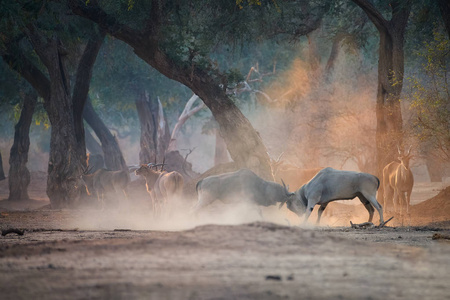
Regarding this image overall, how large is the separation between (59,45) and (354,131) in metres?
16.1

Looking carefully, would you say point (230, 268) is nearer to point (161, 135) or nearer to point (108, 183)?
point (108, 183)

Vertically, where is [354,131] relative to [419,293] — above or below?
above

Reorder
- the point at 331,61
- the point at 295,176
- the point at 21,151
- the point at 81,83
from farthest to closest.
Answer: the point at 331,61 → the point at 21,151 → the point at 81,83 → the point at 295,176

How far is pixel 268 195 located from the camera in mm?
16312

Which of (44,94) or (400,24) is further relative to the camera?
(44,94)

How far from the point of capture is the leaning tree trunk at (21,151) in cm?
3170

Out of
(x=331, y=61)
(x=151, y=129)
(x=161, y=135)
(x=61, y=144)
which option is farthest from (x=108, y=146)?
(x=61, y=144)

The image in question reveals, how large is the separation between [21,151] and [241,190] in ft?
63.3

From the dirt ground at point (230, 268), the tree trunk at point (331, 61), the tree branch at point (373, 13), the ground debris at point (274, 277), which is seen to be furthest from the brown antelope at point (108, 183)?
the ground debris at point (274, 277)

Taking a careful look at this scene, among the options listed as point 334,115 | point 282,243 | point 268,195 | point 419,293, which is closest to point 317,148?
point 334,115

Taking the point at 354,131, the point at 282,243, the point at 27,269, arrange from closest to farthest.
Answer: the point at 27,269, the point at 282,243, the point at 354,131

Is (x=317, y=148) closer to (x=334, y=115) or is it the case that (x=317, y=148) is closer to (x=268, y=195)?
(x=334, y=115)

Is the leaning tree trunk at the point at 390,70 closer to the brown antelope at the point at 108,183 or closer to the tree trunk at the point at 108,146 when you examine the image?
the brown antelope at the point at 108,183

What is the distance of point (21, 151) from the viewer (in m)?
32.3
